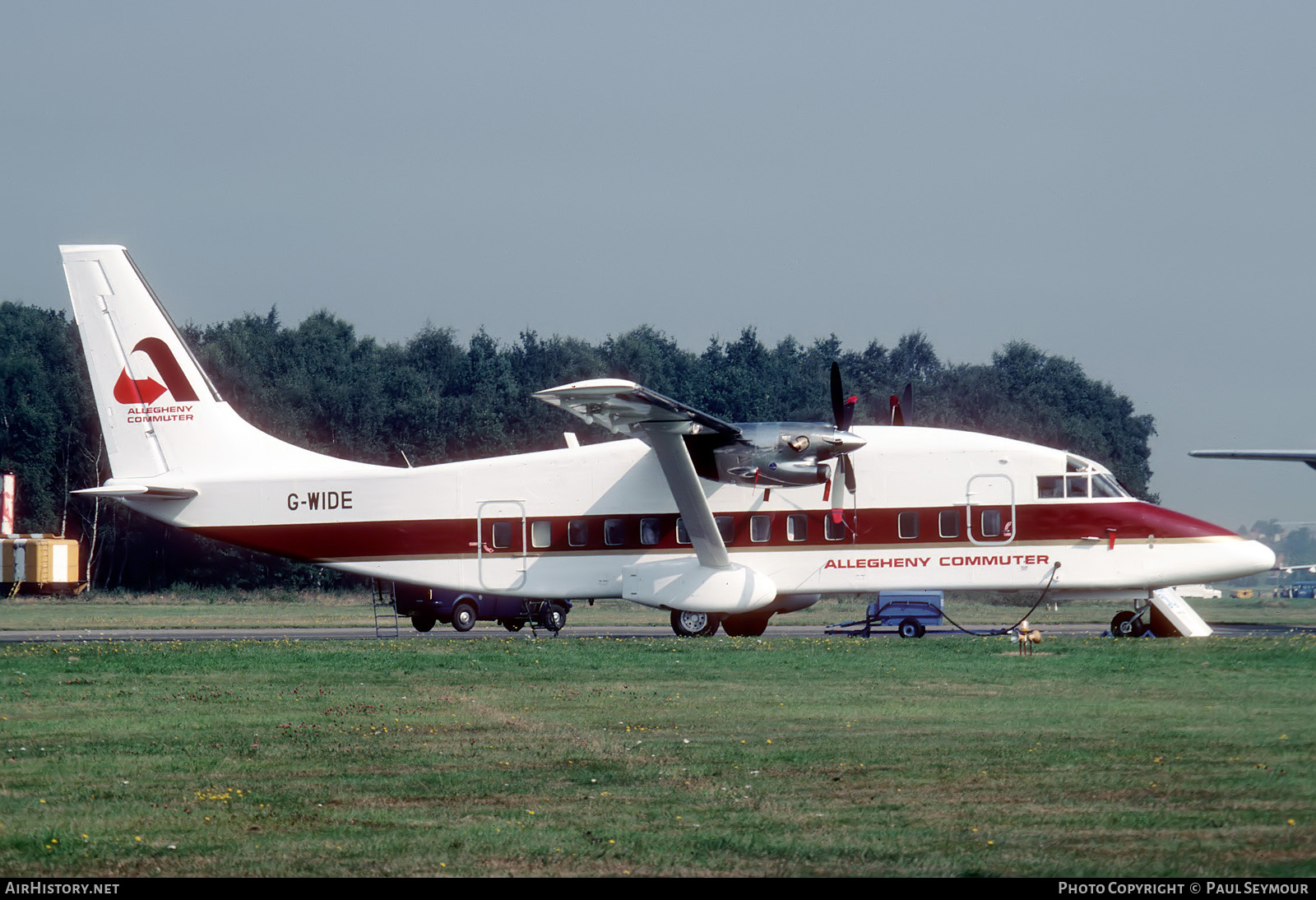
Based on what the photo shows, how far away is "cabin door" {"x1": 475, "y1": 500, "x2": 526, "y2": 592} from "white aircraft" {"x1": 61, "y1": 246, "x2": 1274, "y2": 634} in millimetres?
43

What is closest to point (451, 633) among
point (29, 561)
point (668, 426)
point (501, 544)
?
point (501, 544)

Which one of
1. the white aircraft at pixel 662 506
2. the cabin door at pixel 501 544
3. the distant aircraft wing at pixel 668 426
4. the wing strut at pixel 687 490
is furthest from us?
the cabin door at pixel 501 544

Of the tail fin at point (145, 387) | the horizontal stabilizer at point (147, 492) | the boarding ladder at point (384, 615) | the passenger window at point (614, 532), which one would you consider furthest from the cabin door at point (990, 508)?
the horizontal stabilizer at point (147, 492)

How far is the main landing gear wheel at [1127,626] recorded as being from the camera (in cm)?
2838

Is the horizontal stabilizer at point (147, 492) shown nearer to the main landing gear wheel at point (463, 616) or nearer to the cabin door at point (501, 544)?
the cabin door at point (501, 544)

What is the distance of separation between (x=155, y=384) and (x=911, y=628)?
20.5m

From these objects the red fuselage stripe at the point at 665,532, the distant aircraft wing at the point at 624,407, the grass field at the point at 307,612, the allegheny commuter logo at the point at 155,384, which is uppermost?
the allegheny commuter logo at the point at 155,384

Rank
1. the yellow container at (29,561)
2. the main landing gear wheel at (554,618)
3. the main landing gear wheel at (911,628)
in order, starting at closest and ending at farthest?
the main landing gear wheel at (911,628)
the yellow container at (29,561)
the main landing gear wheel at (554,618)

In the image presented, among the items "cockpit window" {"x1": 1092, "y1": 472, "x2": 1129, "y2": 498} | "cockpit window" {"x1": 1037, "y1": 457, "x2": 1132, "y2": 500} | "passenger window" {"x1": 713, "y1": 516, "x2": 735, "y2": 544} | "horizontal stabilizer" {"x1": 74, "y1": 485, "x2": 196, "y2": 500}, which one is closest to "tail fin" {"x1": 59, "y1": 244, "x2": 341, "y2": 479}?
"horizontal stabilizer" {"x1": 74, "y1": 485, "x2": 196, "y2": 500}

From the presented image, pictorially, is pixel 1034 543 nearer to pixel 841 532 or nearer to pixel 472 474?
pixel 841 532

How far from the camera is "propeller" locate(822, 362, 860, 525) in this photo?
2811 centimetres

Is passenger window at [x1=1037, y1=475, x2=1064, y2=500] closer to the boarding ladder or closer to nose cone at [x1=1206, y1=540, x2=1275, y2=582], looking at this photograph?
nose cone at [x1=1206, y1=540, x2=1275, y2=582]

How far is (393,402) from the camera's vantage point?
8262 centimetres

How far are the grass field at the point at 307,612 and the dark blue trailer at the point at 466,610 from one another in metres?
3.30
